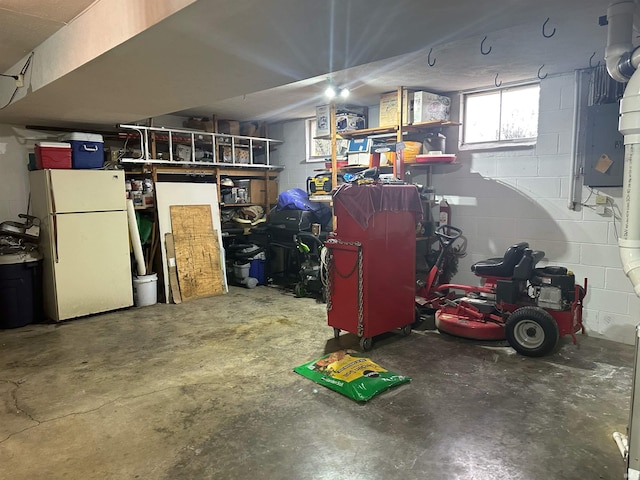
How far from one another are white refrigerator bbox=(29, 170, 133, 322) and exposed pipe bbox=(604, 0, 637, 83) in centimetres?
491

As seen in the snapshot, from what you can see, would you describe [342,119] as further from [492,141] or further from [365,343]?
[365,343]

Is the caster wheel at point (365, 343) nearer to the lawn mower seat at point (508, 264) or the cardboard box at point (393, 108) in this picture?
the lawn mower seat at point (508, 264)

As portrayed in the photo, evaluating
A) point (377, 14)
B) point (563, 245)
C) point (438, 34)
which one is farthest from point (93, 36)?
point (563, 245)

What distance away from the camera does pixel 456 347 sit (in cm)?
404

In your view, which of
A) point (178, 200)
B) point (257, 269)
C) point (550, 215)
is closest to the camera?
point (550, 215)

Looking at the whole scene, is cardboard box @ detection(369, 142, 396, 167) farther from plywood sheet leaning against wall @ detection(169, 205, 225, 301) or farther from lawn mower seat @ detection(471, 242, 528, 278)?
plywood sheet leaning against wall @ detection(169, 205, 225, 301)

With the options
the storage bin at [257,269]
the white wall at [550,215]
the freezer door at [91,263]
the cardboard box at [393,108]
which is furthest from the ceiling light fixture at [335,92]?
the freezer door at [91,263]

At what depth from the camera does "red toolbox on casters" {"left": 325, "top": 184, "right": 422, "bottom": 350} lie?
388cm

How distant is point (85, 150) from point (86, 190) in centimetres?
47

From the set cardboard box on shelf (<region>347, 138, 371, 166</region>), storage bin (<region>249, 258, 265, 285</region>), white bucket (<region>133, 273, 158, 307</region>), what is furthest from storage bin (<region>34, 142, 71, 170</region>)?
cardboard box on shelf (<region>347, 138, 371, 166</region>)

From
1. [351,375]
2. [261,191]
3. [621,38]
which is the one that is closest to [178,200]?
[261,191]

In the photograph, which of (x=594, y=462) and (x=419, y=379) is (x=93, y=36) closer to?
(x=419, y=379)

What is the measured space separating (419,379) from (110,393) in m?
2.30

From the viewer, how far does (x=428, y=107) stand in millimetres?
4977
